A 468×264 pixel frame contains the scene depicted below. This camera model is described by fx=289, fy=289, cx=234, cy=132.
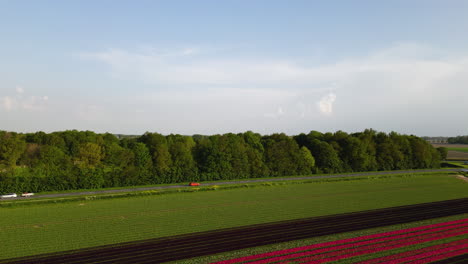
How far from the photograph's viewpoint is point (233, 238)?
108 ft

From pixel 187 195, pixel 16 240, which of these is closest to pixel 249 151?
pixel 187 195

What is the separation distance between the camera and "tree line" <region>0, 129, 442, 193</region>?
202 feet

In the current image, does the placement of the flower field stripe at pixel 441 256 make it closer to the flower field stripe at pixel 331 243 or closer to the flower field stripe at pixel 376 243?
the flower field stripe at pixel 376 243

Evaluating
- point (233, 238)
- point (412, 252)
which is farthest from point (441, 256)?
point (233, 238)

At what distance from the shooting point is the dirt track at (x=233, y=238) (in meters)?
27.7

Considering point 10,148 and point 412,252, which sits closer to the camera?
point 412,252

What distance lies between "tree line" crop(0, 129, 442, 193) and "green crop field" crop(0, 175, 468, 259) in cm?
1411

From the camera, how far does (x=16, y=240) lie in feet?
105

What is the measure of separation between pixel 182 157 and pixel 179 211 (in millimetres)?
32187

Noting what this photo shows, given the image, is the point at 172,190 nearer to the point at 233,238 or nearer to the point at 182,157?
the point at 182,157

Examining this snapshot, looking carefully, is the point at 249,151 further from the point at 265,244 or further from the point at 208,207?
the point at 265,244

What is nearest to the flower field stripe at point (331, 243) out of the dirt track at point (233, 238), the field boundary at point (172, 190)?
the dirt track at point (233, 238)

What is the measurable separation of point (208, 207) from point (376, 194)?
1385 inches

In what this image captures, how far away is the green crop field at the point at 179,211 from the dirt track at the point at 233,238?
2156 mm
